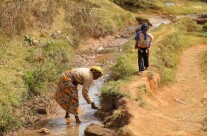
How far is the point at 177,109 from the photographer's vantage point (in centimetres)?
941

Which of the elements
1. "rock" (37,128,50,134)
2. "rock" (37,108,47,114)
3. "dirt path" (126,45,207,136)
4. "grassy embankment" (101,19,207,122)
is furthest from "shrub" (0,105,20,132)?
"dirt path" (126,45,207,136)

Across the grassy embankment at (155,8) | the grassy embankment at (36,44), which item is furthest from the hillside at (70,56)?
the grassy embankment at (155,8)

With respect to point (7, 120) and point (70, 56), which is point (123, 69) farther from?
point (7, 120)

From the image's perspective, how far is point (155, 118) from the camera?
26.3ft

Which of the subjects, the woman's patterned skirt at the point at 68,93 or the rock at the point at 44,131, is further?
the woman's patterned skirt at the point at 68,93

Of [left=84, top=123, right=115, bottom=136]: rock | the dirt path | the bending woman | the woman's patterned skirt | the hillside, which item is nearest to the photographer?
the dirt path

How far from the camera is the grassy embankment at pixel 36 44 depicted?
30.6 feet

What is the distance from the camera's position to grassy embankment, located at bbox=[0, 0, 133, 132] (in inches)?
368

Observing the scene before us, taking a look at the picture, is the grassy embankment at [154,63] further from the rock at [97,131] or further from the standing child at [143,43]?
the rock at [97,131]

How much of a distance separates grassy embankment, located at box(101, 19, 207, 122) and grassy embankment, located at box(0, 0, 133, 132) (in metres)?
1.87

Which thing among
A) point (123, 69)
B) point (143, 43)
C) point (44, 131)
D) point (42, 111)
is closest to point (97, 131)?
point (44, 131)

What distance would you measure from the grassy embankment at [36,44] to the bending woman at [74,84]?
3.67 ft

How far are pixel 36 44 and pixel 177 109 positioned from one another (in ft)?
21.0

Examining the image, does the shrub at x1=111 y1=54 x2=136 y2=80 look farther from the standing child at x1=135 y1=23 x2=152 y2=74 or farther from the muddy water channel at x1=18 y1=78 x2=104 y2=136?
the muddy water channel at x1=18 y1=78 x2=104 y2=136
